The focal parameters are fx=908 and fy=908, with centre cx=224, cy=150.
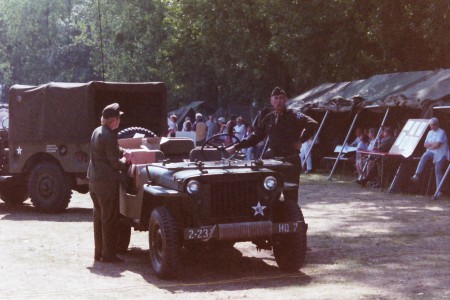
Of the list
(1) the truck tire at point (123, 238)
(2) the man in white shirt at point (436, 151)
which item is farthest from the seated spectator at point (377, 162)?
(1) the truck tire at point (123, 238)

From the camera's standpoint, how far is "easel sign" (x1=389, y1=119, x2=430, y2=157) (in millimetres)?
21266

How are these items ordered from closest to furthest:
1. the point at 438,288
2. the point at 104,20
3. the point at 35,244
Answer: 1. the point at 438,288
2. the point at 35,244
3. the point at 104,20

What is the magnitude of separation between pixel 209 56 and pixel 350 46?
1421 centimetres

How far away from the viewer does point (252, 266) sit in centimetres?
1093

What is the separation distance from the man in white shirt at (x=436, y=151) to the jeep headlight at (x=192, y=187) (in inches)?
456

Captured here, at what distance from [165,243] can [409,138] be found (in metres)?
13.0

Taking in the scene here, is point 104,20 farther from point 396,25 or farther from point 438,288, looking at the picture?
point 438,288

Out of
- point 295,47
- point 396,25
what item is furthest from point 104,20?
point 396,25

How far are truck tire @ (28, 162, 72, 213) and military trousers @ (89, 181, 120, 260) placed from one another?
Answer: 5.65 meters

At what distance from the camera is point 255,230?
9875mm

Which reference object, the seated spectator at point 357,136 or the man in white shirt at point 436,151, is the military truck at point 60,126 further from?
the seated spectator at point 357,136

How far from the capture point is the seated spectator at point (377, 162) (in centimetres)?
2252

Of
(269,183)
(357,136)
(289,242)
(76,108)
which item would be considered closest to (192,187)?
(269,183)

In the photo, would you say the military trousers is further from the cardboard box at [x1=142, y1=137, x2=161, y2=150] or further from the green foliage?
the green foliage
